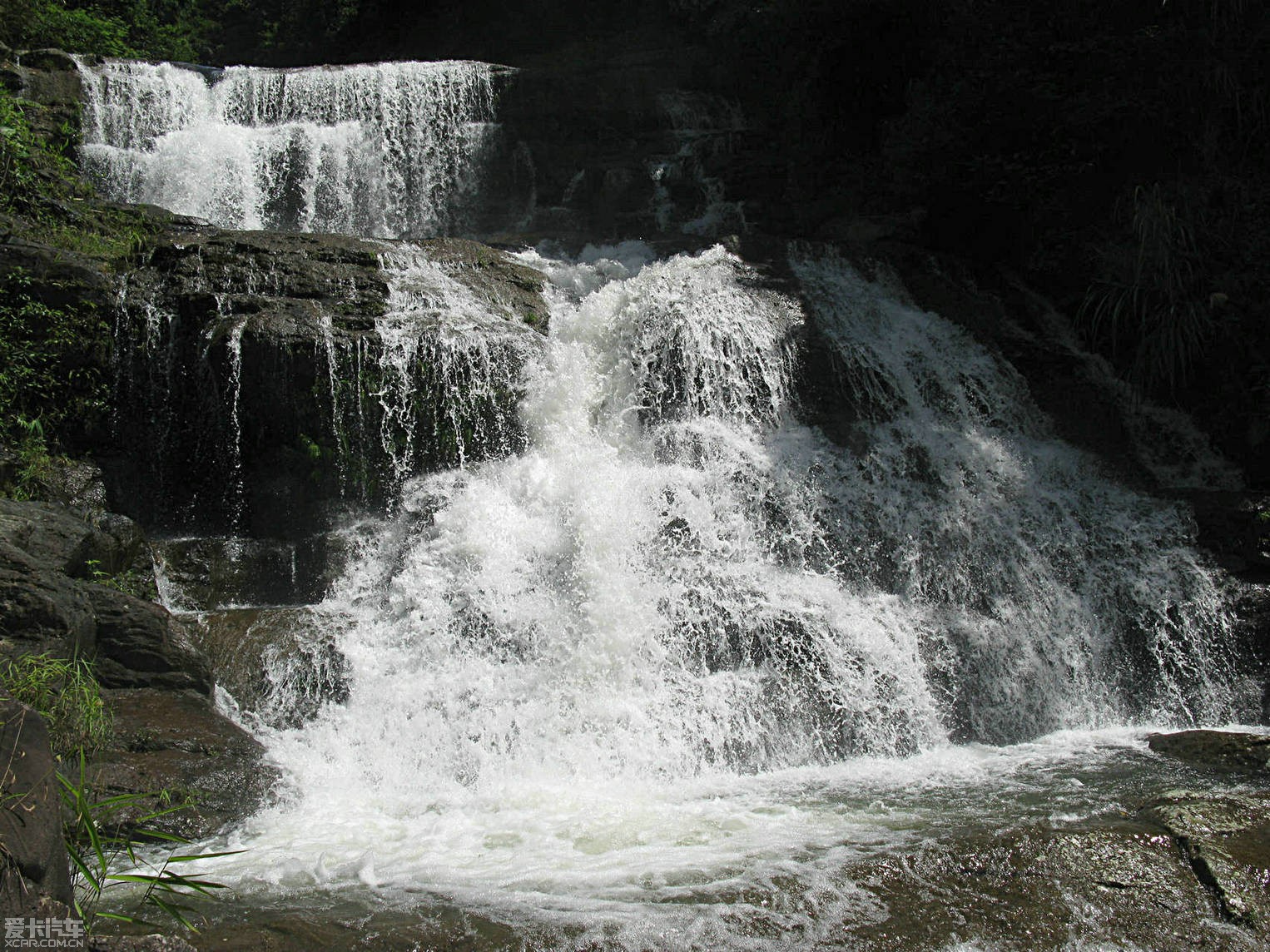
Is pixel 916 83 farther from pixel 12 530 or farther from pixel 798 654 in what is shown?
pixel 12 530

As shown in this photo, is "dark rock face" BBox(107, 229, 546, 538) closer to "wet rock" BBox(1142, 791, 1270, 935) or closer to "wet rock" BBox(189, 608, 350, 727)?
"wet rock" BBox(189, 608, 350, 727)

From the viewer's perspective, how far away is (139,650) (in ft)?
17.5

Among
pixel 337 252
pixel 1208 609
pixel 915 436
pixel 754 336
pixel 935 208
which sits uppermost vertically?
pixel 935 208

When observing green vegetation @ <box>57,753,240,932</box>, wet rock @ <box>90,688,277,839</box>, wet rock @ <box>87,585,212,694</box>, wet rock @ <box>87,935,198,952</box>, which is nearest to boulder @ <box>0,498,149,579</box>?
wet rock @ <box>87,585,212,694</box>

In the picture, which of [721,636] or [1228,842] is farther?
[721,636]

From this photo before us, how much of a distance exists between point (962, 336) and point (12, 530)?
843cm

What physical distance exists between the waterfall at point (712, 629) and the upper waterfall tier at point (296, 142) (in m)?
4.16

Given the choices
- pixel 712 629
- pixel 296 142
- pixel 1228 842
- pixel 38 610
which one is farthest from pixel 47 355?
pixel 1228 842

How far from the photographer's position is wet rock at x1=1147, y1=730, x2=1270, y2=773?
4.99 meters

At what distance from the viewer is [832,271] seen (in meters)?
9.86

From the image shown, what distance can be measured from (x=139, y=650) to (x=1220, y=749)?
633 centimetres

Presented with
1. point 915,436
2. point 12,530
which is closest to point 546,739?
point 12,530

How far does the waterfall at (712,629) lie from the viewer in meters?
4.12

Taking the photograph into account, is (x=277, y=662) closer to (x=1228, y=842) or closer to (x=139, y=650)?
(x=139, y=650)
